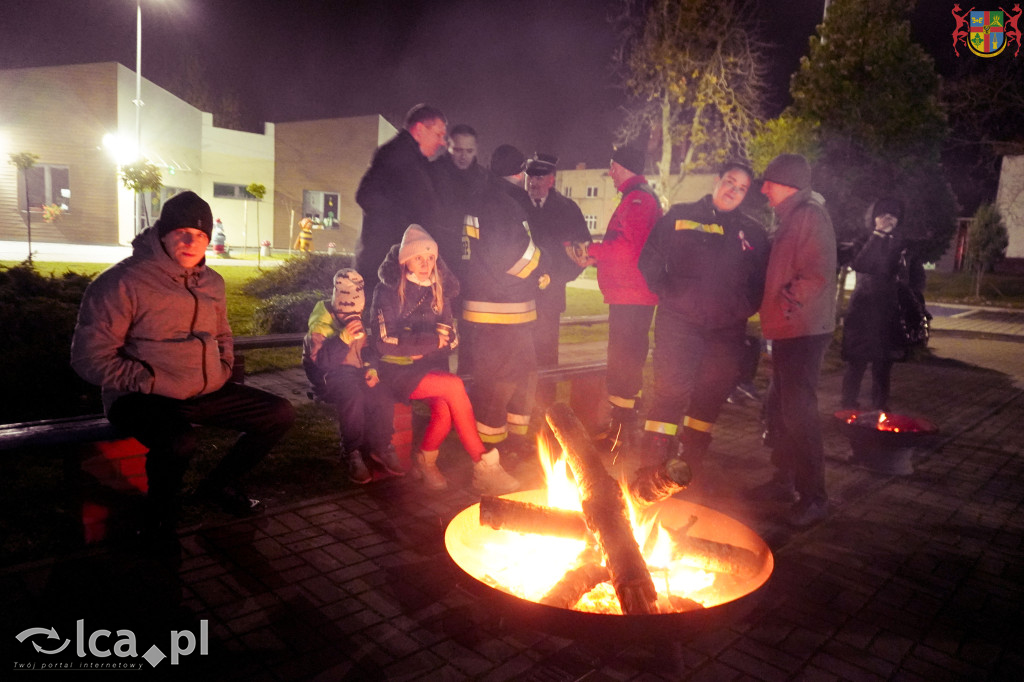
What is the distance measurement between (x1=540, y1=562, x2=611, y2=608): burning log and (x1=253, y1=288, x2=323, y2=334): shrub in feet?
22.4

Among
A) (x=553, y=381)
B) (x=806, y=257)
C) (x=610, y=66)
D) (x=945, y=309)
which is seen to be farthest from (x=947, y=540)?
(x=945, y=309)

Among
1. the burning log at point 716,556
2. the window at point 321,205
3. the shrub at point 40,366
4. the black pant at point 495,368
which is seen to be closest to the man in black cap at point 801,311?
the burning log at point 716,556

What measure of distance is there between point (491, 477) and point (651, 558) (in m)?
1.67

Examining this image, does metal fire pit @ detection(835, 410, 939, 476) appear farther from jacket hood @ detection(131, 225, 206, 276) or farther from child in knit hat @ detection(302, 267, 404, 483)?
jacket hood @ detection(131, 225, 206, 276)

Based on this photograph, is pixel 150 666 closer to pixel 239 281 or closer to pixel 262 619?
pixel 262 619

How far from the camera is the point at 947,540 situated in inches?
161

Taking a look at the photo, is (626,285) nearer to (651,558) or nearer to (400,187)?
(400,187)

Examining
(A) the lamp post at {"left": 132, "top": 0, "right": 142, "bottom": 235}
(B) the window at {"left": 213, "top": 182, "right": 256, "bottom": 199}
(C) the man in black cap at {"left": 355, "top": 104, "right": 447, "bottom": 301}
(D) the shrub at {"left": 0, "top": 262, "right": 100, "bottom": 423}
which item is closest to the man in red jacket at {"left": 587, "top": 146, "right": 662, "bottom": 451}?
(C) the man in black cap at {"left": 355, "top": 104, "right": 447, "bottom": 301}

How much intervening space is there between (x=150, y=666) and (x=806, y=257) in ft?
12.9

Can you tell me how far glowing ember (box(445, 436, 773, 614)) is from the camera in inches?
109

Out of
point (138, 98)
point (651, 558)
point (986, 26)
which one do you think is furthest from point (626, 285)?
point (138, 98)

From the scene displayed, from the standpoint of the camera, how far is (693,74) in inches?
605

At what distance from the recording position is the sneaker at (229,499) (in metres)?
3.85

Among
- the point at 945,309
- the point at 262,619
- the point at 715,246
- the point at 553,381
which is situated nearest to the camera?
the point at 262,619
